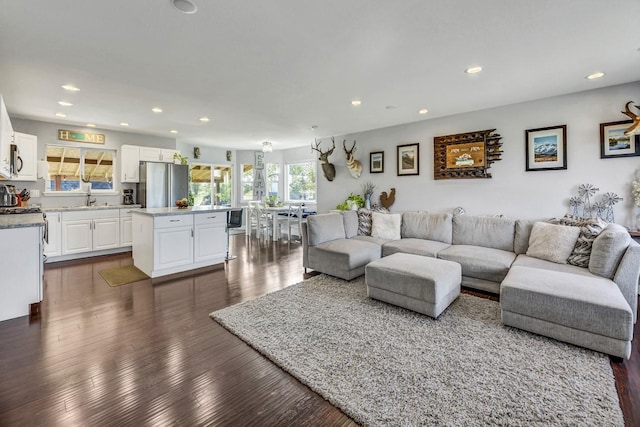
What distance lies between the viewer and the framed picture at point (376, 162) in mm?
5879

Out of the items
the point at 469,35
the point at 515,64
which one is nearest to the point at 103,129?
the point at 469,35

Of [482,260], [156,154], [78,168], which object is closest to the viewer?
[482,260]

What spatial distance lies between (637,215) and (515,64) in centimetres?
250

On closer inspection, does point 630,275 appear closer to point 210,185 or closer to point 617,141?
point 617,141

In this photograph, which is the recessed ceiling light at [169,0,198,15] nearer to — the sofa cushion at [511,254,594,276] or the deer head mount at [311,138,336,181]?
the sofa cushion at [511,254,594,276]

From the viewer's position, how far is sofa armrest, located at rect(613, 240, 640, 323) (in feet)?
7.90

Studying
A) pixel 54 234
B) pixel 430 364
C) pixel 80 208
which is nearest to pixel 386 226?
pixel 430 364

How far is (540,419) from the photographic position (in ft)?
5.00

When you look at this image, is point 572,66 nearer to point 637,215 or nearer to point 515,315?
point 637,215

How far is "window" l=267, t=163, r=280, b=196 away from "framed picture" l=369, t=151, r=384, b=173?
3588 mm

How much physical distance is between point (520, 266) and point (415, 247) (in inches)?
49.2

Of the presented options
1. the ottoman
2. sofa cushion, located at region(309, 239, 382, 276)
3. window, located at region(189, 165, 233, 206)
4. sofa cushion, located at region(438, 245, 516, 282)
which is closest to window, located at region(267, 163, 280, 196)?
window, located at region(189, 165, 233, 206)

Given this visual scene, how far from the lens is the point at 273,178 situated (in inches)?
347

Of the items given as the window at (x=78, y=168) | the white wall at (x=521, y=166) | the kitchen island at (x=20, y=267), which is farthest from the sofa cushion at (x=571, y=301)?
the window at (x=78, y=168)
